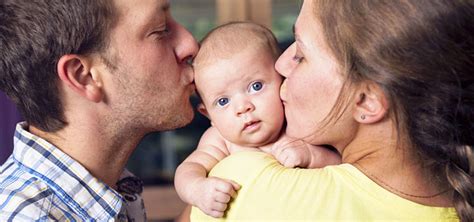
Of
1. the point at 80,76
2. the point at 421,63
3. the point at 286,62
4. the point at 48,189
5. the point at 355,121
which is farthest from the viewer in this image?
the point at 80,76

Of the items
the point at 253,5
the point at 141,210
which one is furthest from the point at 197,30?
the point at 141,210

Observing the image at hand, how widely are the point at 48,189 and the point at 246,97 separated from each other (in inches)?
20.8

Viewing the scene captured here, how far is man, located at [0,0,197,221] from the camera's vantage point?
5.69ft

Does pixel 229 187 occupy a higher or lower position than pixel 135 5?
lower

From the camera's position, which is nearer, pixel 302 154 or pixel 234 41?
pixel 302 154

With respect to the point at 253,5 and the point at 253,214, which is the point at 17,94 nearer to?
the point at 253,214

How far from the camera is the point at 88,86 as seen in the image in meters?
1.78

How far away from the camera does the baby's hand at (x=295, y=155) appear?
148 centimetres

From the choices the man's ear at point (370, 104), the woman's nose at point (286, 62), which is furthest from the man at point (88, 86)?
the man's ear at point (370, 104)

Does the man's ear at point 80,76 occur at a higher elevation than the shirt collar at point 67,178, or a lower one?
higher

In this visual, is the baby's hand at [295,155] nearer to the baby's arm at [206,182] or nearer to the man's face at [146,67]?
the baby's arm at [206,182]

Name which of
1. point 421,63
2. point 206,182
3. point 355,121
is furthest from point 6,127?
point 421,63

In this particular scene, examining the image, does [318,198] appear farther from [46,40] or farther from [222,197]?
[46,40]

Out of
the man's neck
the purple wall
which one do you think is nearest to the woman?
the man's neck
